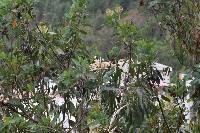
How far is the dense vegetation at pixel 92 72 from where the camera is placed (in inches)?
89.2

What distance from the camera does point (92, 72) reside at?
2326 mm

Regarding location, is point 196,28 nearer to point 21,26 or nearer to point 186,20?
point 186,20

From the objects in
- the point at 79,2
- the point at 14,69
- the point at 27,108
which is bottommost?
the point at 27,108

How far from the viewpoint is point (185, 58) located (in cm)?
281

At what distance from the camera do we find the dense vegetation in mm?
2266

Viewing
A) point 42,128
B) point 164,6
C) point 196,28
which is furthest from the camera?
point 164,6

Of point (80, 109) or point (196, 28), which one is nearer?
point (80, 109)

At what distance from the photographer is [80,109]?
8.14 feet

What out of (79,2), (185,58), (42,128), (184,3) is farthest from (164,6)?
(42,128)

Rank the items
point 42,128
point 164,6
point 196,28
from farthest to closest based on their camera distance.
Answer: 1. point 164,6
2. point 196,28
3. point 42,128

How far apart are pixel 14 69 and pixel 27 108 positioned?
24cm

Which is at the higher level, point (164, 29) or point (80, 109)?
point (164, 29)

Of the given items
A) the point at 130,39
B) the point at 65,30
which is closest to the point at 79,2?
the point at 65,30

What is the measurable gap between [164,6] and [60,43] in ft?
2.13
